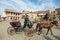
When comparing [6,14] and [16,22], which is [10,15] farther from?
[16,22]

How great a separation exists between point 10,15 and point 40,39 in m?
54.1

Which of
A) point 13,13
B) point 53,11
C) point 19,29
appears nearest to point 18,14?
point 13,13

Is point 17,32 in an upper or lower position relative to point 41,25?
lower

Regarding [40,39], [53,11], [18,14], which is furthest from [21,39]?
[18,14]

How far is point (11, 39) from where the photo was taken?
9953 mm

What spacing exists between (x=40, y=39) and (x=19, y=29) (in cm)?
373

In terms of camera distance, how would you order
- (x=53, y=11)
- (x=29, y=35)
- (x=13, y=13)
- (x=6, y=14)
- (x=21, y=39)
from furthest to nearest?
(x=13, y=13)
(x=6, y=14)
(x=53, y=11)
(x=29, y=35)
(x=21, y=39)

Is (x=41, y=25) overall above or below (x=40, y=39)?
above

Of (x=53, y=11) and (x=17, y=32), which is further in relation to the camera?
(x=53, y=11)

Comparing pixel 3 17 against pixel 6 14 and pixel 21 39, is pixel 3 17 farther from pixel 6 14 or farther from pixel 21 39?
pixel 21 39

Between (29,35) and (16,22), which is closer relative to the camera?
(29,35)

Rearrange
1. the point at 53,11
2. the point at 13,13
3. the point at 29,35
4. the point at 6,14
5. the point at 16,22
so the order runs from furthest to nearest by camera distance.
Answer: the point at 13,13 → the point at 6,14 → the point at 53,11 → the point at 16,22 → the point at 29,35

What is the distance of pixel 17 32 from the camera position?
13.0 meters

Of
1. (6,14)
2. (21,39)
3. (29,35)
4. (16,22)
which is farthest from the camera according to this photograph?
(6,14)
